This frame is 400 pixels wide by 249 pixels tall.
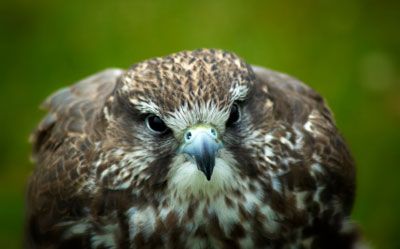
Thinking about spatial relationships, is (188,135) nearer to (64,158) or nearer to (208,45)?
(64,158)

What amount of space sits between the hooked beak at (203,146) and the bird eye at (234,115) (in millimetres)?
124

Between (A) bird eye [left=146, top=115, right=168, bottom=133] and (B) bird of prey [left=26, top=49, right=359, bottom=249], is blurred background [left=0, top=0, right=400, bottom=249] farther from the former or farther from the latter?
(A) bird eye [left=146, top=115, right=168, bottom=133]

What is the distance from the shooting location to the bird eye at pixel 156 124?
A: 14.4 feet

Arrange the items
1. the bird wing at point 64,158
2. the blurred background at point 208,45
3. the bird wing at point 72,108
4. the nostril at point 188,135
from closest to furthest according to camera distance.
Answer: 1. the nostril at point 188,135
2. the bird wing at point 64,158
3. the bird wing at point 72,108
4. the blurred background at point 208,45

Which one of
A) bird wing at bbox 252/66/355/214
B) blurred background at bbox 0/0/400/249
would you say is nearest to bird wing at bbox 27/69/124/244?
bird wing at bbox 252/66/355/214

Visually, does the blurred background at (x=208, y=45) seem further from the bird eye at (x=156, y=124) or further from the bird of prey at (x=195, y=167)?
the bird eye at (x=156, y=124)

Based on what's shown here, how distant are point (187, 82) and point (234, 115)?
27cm

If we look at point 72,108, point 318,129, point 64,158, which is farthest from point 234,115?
point 72,108

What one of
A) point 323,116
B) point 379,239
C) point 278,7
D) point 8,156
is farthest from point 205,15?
point 323,116

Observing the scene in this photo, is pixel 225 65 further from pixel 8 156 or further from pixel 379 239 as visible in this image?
pixel 8 156

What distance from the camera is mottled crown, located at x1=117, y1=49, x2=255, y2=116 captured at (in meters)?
4.34

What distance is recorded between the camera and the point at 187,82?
14.4 feet

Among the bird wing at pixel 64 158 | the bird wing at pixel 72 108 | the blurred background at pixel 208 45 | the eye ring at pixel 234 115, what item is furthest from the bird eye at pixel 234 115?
the blurred background at pixel 208 45

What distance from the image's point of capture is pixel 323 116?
5172 millimetres
